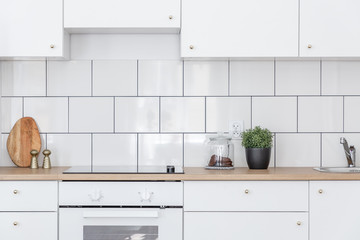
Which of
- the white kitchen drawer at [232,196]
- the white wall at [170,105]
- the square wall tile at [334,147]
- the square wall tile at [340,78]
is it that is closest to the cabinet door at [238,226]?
the white kitchen drawer at [232,196]

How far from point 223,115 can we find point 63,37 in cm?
103

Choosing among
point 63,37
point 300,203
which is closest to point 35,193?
point 63,37

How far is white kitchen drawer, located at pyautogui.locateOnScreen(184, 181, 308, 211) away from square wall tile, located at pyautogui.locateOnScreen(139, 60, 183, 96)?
2.33ft

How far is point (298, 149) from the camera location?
297 cm

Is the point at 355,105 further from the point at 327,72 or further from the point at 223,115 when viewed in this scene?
the point at 223,115

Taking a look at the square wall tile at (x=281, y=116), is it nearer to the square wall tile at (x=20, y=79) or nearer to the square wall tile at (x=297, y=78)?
the square wall tile at (x=297, y=78)

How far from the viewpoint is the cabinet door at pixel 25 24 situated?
2.67 metres

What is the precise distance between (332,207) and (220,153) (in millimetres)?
693

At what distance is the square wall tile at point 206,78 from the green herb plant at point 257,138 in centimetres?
33

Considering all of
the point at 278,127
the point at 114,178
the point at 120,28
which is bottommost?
the point at 114,178

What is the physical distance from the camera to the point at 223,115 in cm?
297

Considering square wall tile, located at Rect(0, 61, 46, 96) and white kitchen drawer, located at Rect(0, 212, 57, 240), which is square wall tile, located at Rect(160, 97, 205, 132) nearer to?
square wall tile, located at Rect(0, 61, 46, 96)

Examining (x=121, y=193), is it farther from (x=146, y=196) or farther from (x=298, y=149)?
(x=298, y=149)

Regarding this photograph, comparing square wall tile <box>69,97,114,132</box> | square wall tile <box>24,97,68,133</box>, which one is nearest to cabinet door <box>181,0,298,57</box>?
square wall tile <box>69,97,114,132</box>
